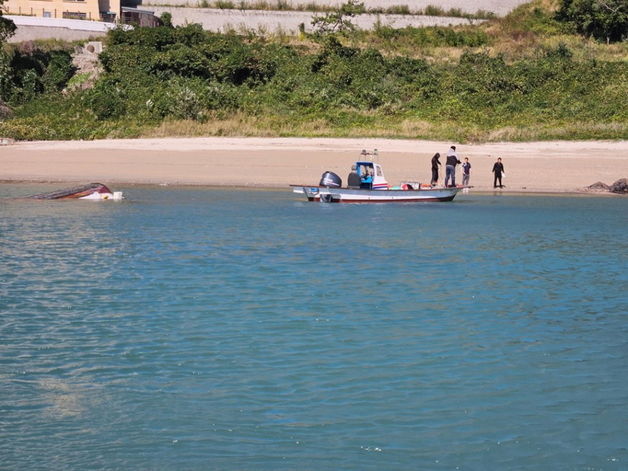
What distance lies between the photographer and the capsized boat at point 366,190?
114ft

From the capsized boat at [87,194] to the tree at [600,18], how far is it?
4400 centimetres

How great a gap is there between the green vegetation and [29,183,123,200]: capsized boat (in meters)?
11.8

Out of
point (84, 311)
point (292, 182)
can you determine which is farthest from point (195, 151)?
point (84, 311)

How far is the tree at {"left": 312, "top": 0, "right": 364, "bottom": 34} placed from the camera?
64.6 meters

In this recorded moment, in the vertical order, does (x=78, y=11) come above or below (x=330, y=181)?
above

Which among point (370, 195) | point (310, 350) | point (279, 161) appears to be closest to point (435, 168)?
point (370, 195)

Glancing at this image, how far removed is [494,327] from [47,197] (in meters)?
22.8

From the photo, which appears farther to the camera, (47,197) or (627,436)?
(47,197)

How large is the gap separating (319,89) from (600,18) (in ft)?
81.7

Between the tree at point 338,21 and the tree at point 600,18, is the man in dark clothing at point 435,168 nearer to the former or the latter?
the tree at point 338,21

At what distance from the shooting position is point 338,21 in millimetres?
64750

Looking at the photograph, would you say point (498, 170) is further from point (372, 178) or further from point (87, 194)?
point (87, 194)

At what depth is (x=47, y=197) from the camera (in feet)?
115

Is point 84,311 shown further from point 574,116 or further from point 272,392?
point 574,116
